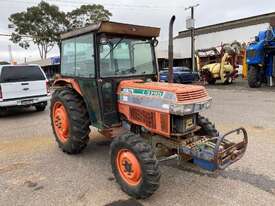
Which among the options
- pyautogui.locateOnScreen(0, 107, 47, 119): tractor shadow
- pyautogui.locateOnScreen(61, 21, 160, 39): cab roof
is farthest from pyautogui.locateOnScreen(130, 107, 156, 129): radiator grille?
pyautogui.locateOnScreen(0, 107, 47, 119): tractor shadow

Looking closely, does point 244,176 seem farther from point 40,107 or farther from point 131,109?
point 40,107

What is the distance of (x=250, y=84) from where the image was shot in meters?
16.2

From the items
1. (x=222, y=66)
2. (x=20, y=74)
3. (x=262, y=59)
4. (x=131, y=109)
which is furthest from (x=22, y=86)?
(x=222, y=66)

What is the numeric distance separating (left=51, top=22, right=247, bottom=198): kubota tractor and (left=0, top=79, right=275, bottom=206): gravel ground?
31cm

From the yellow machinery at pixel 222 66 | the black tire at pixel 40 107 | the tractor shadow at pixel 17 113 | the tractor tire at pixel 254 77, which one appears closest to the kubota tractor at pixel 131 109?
the tractor shadow at pixel 17 113

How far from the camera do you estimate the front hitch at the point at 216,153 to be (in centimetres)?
343

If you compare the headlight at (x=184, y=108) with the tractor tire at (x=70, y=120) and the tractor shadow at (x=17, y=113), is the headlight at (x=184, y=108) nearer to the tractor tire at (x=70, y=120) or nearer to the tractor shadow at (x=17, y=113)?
the tractor tire at (x=70, y=120)

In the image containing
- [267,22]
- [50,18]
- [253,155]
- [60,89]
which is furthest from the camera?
[50,18]

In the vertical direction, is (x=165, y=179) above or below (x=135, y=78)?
below

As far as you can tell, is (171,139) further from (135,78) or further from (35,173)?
(35,173)

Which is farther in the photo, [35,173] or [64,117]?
[64,117]

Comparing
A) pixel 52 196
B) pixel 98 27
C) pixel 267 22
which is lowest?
pixel 52 196

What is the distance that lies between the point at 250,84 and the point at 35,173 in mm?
14130

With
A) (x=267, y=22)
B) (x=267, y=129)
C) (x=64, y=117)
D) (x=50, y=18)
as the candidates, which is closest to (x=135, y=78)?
(x=64, y=117)
